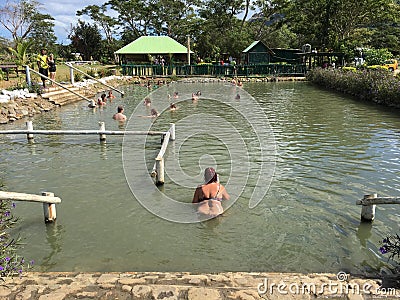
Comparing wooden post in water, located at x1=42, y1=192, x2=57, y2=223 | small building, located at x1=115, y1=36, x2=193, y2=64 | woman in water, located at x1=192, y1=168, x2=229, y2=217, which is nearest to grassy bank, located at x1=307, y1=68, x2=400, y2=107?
woman in water, located at x1=192, y1=168, x2=229, y2=217

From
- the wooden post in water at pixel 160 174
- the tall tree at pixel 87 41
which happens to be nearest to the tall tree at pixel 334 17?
the tall tree at pixel 87 41

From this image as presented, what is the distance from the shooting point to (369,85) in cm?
1998

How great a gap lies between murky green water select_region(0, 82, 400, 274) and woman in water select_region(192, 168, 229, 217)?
0.75 ft

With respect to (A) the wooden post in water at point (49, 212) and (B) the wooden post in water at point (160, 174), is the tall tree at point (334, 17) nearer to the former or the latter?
(B) the wooden post in water at point (160, 174)

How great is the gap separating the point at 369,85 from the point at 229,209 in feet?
56.2

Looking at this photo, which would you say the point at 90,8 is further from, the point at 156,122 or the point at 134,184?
the point at 134,184

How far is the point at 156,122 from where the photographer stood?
14.7 meters

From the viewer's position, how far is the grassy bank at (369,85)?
17.3 metres

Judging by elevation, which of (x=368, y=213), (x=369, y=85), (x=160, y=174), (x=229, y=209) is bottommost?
(x=229, y=209)

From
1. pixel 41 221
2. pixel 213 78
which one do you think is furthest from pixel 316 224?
pixel 213 78

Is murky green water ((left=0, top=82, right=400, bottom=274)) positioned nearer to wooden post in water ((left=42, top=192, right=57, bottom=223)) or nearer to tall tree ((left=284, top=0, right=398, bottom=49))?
wooden post in water ((left=42, top=192, right=57, bottom=223))

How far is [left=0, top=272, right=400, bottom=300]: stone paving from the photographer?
11.1 feet

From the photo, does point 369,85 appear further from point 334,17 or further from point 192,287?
point 334,17

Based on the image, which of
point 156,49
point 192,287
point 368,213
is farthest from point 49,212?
point 156,49
